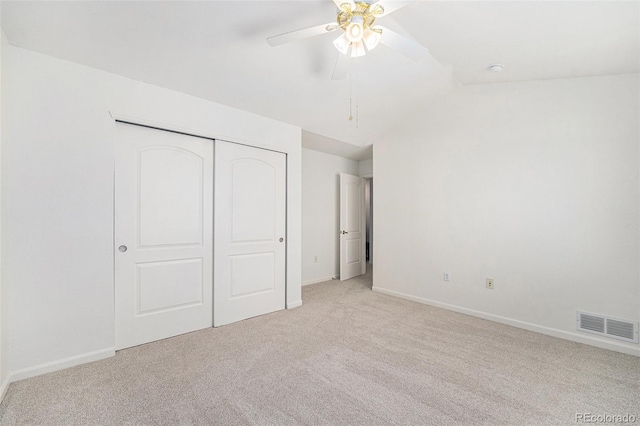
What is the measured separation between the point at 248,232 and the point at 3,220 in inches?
75.8

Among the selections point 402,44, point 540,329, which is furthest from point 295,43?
point 540,329

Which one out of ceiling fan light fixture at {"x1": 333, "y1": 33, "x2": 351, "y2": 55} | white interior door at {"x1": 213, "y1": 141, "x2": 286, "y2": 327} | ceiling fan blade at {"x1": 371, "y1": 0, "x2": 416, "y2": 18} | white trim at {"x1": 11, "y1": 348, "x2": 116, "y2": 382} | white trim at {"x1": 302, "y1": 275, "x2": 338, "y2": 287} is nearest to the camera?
ceiling fan blade at {"x1": 371, "y1": 0, "x2": 416, "y2": 18}

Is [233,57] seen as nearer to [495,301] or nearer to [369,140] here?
[369,140]

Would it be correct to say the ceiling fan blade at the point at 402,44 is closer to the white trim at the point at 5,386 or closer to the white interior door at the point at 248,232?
the white interior door at the point at 248,232

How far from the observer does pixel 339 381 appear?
2084 mm

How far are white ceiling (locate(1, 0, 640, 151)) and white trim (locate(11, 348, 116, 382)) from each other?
2.32 meters

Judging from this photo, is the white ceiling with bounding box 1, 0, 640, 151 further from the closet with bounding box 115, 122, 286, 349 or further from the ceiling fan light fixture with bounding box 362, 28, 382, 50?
the closet with bounding box 115, 122, 286, 349

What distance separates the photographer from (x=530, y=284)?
312 centimetres

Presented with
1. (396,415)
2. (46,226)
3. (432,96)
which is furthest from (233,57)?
(396,415)

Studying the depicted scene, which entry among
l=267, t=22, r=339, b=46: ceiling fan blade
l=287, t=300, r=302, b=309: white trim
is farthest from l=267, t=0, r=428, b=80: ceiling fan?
l=287, t=300, r=302, b=309: white trim

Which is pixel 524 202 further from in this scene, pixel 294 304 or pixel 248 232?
pixel 248 232

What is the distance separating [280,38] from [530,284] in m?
3.38

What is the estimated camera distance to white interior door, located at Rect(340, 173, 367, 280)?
5.26m
